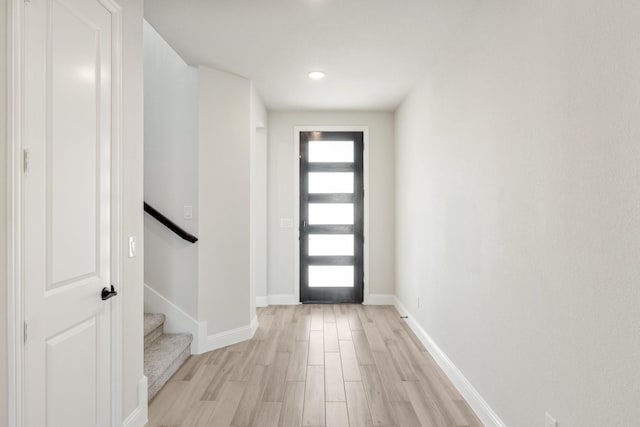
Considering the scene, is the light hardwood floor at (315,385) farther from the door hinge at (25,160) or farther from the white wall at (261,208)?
the door hinge at (25,160)

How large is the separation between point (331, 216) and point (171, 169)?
2438 millimetres

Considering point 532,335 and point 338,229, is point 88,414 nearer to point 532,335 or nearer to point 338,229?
point 532,335

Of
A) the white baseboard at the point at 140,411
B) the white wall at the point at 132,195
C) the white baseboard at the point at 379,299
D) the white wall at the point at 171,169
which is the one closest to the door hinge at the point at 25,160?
the white wall at the point at 132,195

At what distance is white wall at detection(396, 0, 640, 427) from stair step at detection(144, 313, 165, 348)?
237 centimetres

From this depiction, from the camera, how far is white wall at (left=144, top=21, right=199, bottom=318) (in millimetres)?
3570

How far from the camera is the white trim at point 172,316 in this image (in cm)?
355

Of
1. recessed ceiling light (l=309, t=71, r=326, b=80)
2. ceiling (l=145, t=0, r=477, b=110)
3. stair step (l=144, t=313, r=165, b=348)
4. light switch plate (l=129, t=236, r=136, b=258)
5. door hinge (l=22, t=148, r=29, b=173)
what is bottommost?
stair step (l=144, t=313, r=165, b=348)

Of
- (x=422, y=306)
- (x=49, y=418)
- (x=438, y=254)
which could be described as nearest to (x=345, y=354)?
(x=422, y=306)

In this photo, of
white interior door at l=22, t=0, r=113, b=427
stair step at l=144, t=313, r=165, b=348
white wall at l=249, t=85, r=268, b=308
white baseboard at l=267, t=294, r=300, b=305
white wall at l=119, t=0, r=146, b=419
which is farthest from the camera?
white baseboard at l=267, t=294, r=300, b=305

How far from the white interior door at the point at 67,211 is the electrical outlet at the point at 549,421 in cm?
205

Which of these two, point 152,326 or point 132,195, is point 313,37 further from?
point 152,326

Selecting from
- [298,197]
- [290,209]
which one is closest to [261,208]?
[290,209]

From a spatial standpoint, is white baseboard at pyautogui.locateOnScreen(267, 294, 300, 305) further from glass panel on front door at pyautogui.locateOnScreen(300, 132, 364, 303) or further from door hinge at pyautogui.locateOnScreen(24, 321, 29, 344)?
door hinge at pyautogui.locateOnScreen(24, 321, 29, 344)

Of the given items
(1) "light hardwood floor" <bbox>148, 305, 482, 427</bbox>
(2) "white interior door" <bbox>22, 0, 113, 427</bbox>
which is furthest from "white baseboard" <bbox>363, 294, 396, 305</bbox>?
(2) "white interior door" <bbox>22, 0, 113, 427</bbox>
